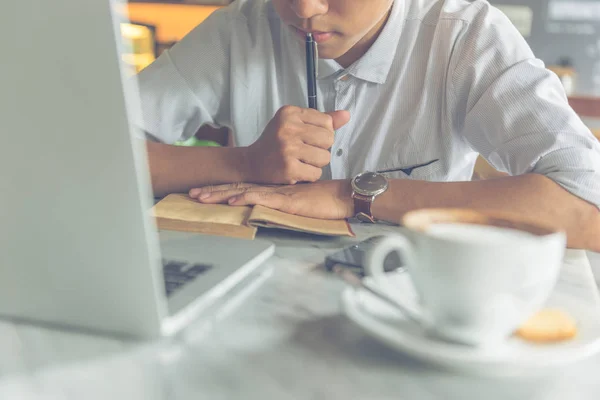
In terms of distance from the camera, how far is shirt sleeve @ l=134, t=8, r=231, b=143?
1.21 meters

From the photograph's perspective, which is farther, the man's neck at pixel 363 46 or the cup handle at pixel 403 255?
the man's neck at pixel 363 46

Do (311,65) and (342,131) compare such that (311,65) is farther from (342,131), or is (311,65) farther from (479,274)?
(479,274)

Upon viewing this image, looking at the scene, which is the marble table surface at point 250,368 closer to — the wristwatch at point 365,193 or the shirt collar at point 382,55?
the wristwatch at point 365,193

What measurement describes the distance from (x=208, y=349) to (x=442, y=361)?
0.17 m

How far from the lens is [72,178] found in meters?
0.41

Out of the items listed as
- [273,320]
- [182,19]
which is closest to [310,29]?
[273,320]

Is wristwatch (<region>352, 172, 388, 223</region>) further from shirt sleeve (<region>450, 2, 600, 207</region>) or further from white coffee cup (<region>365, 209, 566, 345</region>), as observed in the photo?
white coffee cup (<region>365, 209, 566, 345</region>)

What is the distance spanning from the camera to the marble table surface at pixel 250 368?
0.38 m

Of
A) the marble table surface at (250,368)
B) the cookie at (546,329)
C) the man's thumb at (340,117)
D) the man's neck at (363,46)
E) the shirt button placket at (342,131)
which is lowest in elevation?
the shirt button placket at (342,131)

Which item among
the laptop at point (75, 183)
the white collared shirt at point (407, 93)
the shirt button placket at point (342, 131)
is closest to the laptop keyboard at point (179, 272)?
the laptop at point (75, 183)

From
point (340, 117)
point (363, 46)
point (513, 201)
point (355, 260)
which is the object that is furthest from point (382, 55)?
point (355, 260)

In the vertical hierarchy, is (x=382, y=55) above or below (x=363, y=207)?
above

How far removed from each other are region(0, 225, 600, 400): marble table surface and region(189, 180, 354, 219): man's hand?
308 millimetres

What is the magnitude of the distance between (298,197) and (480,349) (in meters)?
0.45
